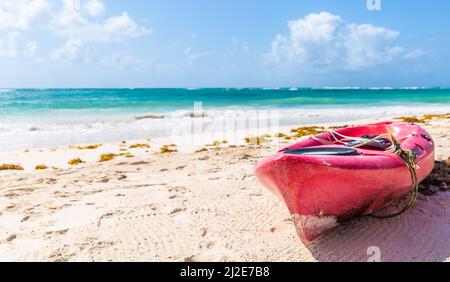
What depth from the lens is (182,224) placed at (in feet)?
13.4

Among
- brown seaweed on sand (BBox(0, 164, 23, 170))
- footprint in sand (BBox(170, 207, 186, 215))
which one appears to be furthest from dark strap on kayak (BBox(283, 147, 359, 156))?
brown seaweed on sand (BBox(0, 164, 23, 170))

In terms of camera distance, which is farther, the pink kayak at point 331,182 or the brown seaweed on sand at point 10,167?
the brown seaweed on sand at point 10,167

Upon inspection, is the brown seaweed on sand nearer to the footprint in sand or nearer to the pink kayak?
the footprint in sand

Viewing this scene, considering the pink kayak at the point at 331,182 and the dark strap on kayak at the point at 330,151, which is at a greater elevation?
the dark strap on kayak at the point at 330,151

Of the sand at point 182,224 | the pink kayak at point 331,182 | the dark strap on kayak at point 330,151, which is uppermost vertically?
the dark strap on kayak at point 330,151

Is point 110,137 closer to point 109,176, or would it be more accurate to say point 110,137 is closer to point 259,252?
point 109,176

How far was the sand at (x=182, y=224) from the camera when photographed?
3.47 metres

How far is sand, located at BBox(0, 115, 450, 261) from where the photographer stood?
3.47m

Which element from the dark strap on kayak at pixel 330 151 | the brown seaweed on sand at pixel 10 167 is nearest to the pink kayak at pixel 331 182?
the dark strap on kayak at pixel 330 151

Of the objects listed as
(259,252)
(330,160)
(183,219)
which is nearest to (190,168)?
(183,219)

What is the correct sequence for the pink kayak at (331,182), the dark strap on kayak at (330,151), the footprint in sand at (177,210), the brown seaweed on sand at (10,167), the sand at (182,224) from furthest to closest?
the brown seaweed on sand at (10,167) → the footprint in sand at (177,210) → the dark strap on kayak at (330,151) → the sand at (182,224) → the pink kayak at (331,182)

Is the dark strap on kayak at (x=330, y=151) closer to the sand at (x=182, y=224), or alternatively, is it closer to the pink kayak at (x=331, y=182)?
the pink kayak at (x=331, y=182)

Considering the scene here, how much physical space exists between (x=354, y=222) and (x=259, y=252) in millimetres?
1041
